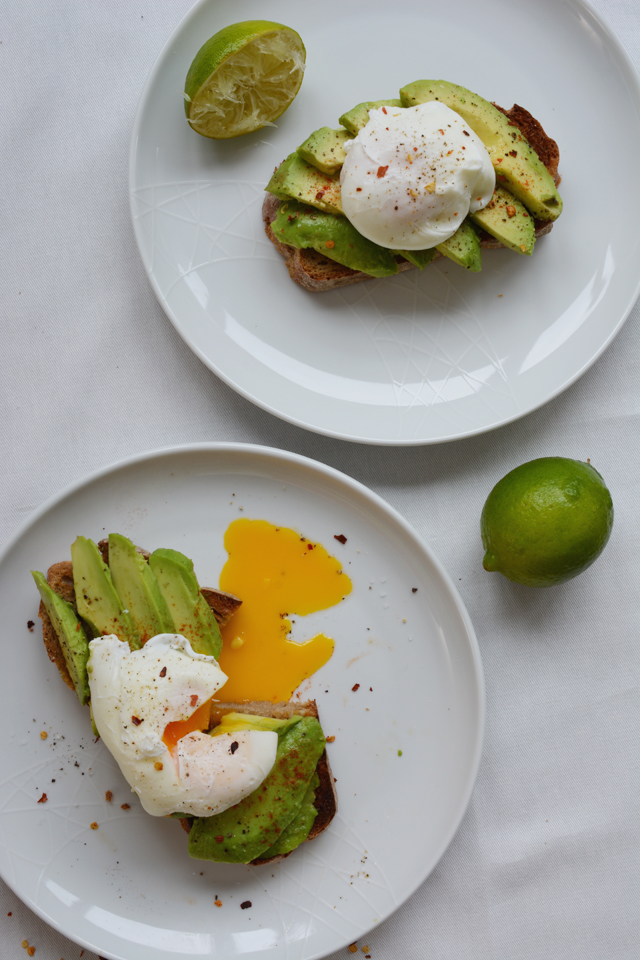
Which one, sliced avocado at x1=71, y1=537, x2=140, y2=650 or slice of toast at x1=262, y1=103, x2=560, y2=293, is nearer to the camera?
sliced avocado at x1=71, y1=537, x2=140, y2=650

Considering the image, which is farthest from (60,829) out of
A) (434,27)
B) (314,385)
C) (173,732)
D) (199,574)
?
(434,27)

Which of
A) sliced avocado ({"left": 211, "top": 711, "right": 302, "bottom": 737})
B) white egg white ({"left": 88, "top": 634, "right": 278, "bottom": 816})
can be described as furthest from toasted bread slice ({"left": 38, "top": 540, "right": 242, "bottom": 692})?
sliced avocado ({"left": 211, "top": 711, "right": 302, "bottom": 737})

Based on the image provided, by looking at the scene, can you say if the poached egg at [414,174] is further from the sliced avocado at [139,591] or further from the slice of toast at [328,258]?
the sliced avocado at [139,591]

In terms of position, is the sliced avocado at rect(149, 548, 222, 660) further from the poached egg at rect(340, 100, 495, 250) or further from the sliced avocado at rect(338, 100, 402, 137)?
the sliced avocado at rect(338, 100, 402, 137)

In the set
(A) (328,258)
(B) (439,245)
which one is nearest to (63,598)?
(A) (328,258)

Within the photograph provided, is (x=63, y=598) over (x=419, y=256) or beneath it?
beneath

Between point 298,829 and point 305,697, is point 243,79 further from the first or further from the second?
point 298,829
